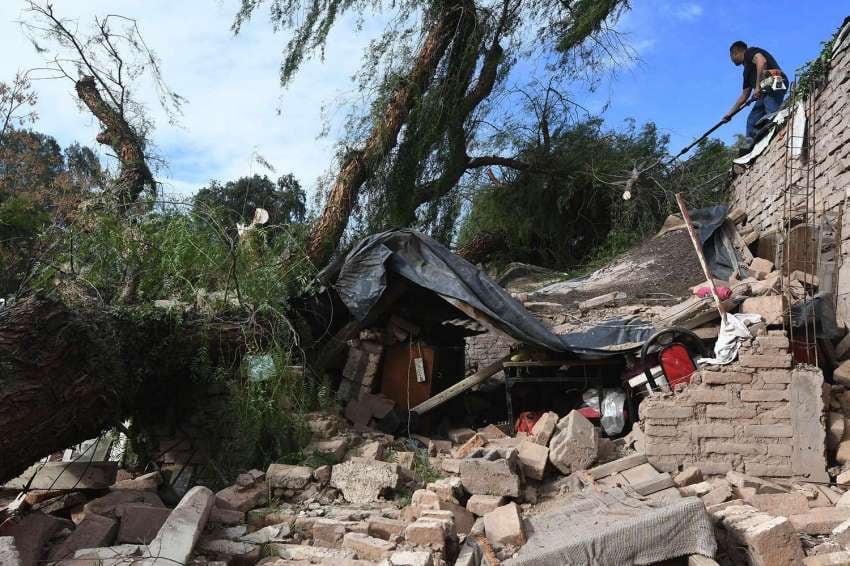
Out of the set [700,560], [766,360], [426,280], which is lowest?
[700,560]

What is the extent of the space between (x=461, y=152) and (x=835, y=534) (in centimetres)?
951

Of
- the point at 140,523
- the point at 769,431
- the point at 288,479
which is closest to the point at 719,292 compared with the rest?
the point at 769,431

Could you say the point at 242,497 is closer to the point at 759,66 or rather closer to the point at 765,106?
the point at 765,106

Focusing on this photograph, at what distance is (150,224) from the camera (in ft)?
21.5

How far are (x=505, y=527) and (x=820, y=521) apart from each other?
7.13ft

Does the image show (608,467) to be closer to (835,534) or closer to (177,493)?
(835,534)

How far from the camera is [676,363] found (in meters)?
6.51

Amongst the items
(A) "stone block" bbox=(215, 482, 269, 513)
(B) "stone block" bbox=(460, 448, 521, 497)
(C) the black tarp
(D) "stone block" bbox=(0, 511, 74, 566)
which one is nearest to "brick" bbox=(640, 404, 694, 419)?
(B) "stone block" bbox=(460, 448, 521, 497)

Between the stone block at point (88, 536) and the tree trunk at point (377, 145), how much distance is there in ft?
17.6

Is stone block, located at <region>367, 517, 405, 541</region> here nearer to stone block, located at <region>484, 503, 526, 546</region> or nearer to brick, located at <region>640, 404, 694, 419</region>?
stone block, located at <region>484, 503, 526, 546</region>

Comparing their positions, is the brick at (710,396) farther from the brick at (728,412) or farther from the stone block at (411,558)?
the stone block at (411,558)

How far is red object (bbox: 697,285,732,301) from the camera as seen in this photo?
6833mm

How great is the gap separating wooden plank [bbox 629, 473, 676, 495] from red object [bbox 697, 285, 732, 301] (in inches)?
90.8

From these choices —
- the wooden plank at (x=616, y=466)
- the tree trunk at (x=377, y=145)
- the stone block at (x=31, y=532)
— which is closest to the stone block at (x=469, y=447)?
the wooden plank at (x=616, y=466)
